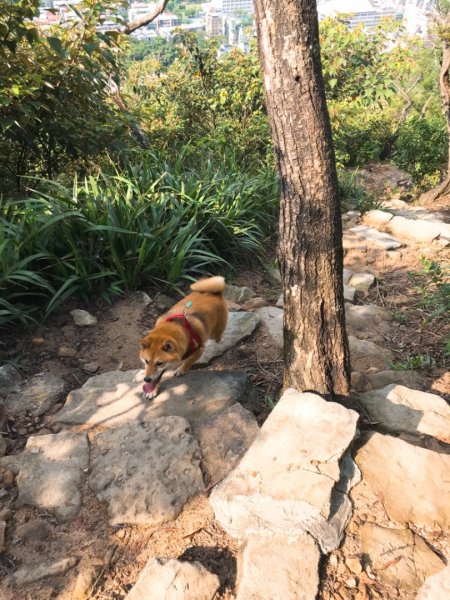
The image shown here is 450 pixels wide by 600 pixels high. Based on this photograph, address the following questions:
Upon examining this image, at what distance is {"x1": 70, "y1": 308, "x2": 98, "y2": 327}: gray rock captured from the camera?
361 centimetres

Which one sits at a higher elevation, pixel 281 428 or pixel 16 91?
pixel 16 91

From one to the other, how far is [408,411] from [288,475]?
3.09ft

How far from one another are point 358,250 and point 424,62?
93.1 ft

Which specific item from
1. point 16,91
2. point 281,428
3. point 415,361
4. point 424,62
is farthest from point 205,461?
point 424,62

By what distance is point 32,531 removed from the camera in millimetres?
1973

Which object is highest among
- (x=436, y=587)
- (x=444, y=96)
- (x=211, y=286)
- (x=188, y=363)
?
(x=444, y=96)

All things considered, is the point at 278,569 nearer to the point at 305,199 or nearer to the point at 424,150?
the point at 305,199

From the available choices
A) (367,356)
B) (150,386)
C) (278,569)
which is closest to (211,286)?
(150,386)

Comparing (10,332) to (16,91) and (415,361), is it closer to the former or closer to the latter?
(16,91)

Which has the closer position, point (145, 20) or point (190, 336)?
point (190, 336)

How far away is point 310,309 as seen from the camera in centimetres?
236

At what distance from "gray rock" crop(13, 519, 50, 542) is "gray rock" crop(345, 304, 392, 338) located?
2.68 metres

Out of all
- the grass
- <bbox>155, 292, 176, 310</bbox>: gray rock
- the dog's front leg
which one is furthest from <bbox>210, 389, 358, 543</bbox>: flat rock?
the grass

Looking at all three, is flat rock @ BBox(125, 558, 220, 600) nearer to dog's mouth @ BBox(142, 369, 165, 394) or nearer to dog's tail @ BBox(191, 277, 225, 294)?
dog's mouth @ BBox(142, 369, 165, 394)
